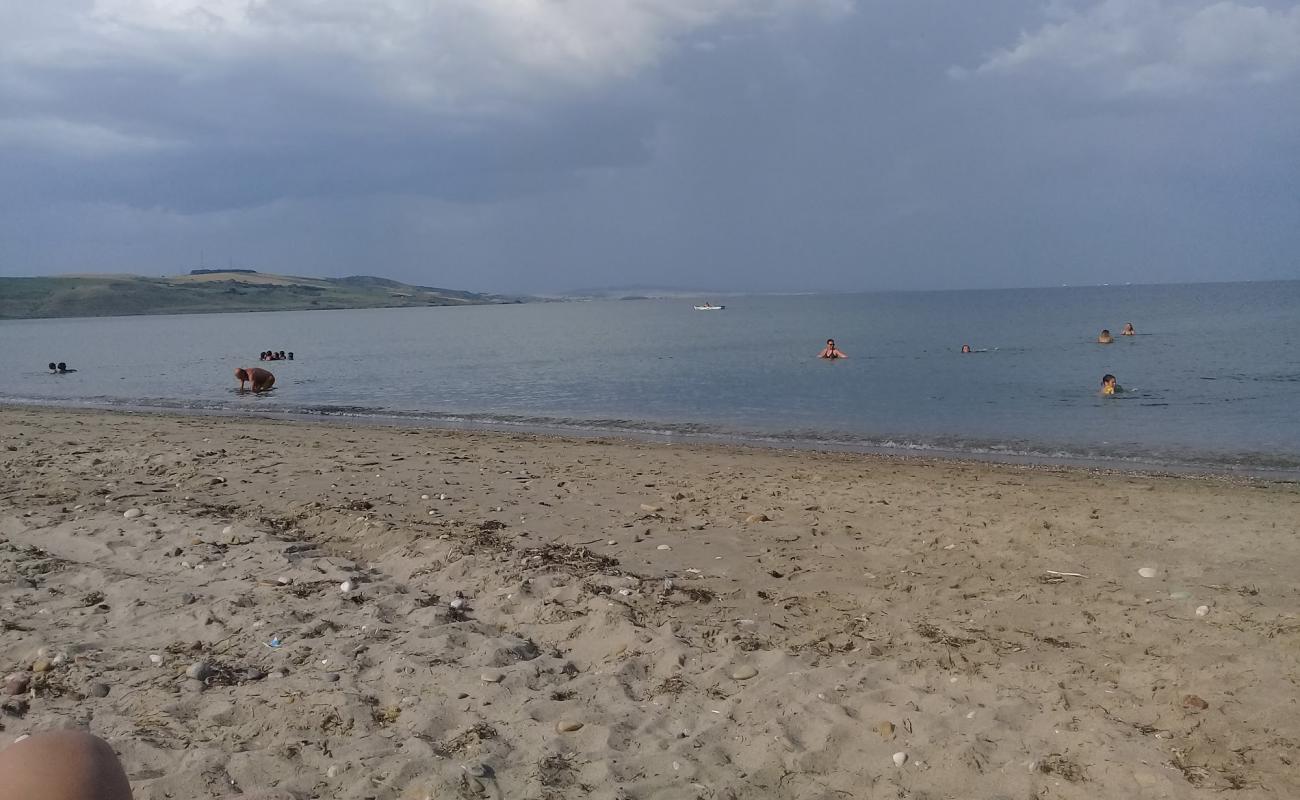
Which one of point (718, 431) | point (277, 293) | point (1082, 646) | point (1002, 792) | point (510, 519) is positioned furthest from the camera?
point (277, 293)

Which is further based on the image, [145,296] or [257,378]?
[145,296]

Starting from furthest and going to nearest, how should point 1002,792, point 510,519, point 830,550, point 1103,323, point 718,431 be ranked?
1. point 1103,323
2. point 718,431
3. point 510,519
4. point 830,550
5. point 1002,792

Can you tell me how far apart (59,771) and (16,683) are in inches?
151

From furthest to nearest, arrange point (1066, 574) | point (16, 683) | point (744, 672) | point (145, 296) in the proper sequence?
point (145, 296) → point (1066, 574) → point (744, 672) → point (16, 683)

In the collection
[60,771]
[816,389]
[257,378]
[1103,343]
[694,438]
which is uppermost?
[1103,343]

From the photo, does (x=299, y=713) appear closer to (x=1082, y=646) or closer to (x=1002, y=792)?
(x=1002, y=792)

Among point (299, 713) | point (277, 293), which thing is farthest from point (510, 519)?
point (277, 293)

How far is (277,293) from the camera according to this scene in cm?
16488

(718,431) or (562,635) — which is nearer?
(562,635)

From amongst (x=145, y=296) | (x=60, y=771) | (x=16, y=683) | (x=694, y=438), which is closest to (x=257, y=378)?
(x=694, y=438)

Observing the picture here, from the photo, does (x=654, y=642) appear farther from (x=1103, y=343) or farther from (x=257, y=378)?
(x=1103, y=343)

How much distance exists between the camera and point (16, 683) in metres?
4.93

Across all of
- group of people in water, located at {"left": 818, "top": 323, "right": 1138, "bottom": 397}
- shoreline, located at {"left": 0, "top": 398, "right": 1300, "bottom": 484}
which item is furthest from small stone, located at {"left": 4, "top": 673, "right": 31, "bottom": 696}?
group of people in water, located at {"left": 818, "top": 323, "right": 1138, "bottom": 397}

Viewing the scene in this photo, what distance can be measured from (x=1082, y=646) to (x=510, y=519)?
5.71m
